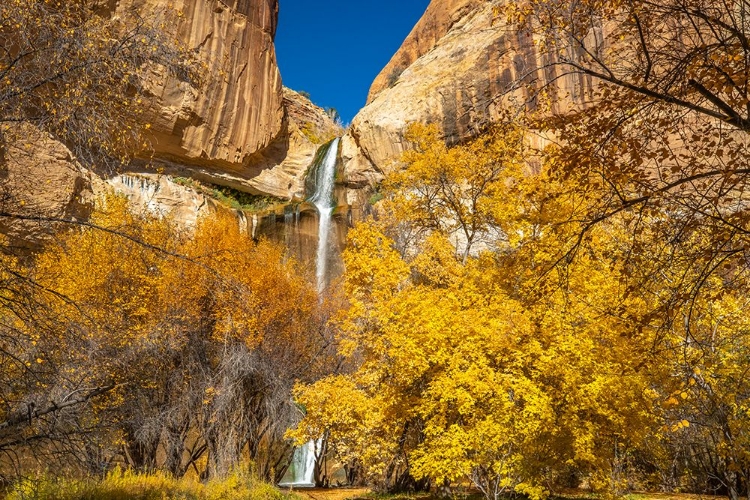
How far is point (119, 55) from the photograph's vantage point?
4352 mm

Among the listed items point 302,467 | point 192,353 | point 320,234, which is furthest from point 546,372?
point 320,234

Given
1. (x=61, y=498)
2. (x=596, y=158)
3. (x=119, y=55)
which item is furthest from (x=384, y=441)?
(x=119, y=55)

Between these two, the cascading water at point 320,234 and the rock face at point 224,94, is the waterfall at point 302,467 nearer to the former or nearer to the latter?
the cascading water at point 320,234

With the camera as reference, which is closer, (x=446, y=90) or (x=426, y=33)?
(x=446, y=90)

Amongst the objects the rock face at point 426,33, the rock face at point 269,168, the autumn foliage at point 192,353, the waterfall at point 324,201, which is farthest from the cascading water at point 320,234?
the rock face at point 426,33

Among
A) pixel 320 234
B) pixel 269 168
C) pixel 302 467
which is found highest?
pixel 269 168

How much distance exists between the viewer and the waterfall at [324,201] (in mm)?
28464

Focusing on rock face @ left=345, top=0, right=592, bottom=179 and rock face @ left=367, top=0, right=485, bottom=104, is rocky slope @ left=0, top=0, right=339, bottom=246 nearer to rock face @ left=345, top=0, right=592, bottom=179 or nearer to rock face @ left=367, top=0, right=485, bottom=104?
rock face @ left=345, top=0, right=592, bottom=179

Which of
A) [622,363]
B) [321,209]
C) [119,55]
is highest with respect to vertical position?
[321,209]

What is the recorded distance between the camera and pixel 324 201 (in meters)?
33.2

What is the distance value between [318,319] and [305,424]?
6.81 m

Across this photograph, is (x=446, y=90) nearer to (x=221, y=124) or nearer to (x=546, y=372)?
(x=221, y=124)

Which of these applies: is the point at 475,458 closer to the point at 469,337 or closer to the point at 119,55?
the point at 469,337

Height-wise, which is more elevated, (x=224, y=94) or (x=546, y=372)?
(x=224, y=94)
